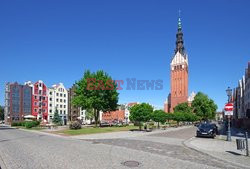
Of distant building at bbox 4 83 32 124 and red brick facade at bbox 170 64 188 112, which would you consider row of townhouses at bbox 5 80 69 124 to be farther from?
red brick facade at bbox 170 64 188 112

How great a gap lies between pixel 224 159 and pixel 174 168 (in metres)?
3.72

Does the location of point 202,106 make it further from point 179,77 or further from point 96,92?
point 96,92

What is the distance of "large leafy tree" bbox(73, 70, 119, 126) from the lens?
46394 millimetres

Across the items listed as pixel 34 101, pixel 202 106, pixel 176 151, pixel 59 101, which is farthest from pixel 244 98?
pixel 34 101

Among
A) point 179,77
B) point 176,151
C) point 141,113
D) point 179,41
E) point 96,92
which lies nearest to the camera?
point 176,151

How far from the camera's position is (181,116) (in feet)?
199

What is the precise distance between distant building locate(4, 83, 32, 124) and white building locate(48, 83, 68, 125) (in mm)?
8120

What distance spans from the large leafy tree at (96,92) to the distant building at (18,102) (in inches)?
1934

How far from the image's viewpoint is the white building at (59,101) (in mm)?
90625

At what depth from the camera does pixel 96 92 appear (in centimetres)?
4659

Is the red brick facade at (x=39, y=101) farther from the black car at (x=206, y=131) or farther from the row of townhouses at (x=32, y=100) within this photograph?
the black car at (x=206, y=131)

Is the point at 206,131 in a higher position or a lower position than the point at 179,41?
lower

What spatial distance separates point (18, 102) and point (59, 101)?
1554 cm

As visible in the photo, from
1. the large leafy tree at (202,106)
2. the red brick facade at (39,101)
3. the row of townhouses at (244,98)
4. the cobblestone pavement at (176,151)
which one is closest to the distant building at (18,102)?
the red brick facade at (39,101)
